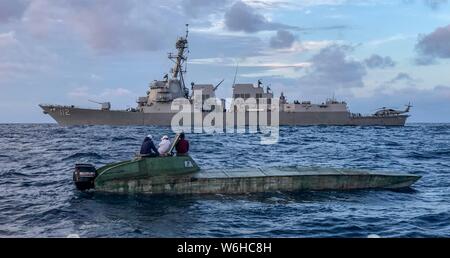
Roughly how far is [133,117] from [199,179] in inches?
2863

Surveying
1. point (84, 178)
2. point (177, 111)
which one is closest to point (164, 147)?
point (84, 178)

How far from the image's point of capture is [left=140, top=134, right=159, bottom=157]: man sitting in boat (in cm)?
1841

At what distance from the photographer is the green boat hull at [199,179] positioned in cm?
1822

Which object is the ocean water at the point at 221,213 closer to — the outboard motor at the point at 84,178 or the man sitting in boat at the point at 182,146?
the outboard motor at the point at 84,178

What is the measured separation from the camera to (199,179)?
1841cm

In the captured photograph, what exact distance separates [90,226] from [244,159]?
1929cm

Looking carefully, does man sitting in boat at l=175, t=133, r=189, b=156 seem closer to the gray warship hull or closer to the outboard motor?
the outboard motor

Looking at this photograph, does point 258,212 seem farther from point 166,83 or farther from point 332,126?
point 332,126

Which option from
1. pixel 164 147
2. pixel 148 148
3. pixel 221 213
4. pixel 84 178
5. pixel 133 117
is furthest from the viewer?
pixel 133 117

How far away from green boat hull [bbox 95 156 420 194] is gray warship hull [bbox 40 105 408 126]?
7044 cm

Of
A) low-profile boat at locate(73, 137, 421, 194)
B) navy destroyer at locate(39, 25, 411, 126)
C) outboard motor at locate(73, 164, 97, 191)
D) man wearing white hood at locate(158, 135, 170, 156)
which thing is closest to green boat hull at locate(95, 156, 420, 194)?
low-profile boat at locate(73, 137, 421, 194)

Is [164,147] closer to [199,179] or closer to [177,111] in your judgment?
[199,179]

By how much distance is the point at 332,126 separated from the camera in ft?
310
